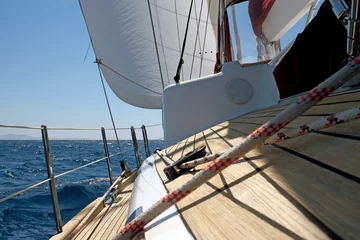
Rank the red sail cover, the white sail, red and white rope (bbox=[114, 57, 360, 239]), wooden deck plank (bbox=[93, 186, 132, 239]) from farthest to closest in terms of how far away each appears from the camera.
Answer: the white sail < the red sail cover < wooden deck plank (bbox=[93, 186, 132, 239]) < red and white rope (bbox=[114, 57, 360, 239])

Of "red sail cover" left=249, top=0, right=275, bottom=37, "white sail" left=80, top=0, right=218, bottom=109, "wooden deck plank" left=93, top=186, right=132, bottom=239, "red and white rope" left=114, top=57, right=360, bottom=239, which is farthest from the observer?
"white sail" left=80, top=0, right=218, bottom=109

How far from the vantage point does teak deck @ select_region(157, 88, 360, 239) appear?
0.43 m

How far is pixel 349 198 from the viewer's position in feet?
1.48

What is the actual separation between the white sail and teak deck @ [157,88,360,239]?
4275 mm

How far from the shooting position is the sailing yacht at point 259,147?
505 millimetres

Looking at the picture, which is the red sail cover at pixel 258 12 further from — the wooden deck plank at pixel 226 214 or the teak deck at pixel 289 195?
the wooden deck plank at pixel 226 214

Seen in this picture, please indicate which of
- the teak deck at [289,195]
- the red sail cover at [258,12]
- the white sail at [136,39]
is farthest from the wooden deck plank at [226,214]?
the white sail at [136,39]

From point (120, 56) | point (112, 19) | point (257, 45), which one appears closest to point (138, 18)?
point (112, 19)

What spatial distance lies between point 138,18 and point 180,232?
16.4 ft

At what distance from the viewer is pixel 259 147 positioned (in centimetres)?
93

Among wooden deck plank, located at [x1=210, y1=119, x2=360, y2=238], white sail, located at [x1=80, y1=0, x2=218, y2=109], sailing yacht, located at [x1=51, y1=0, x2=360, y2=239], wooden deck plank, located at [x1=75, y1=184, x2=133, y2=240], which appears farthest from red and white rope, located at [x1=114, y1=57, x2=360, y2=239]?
white sail, located at [x1=80, y1=0, x2=218, y2=109]

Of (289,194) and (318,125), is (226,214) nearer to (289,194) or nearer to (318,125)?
(289,194)

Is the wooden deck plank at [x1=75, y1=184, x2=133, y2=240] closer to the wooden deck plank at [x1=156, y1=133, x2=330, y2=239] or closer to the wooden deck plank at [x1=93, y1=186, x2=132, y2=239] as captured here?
the wooden deck plank at [x1=93, y1=186, x2=132, y2=239]

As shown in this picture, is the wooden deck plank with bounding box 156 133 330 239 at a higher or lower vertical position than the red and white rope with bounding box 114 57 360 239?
lower
